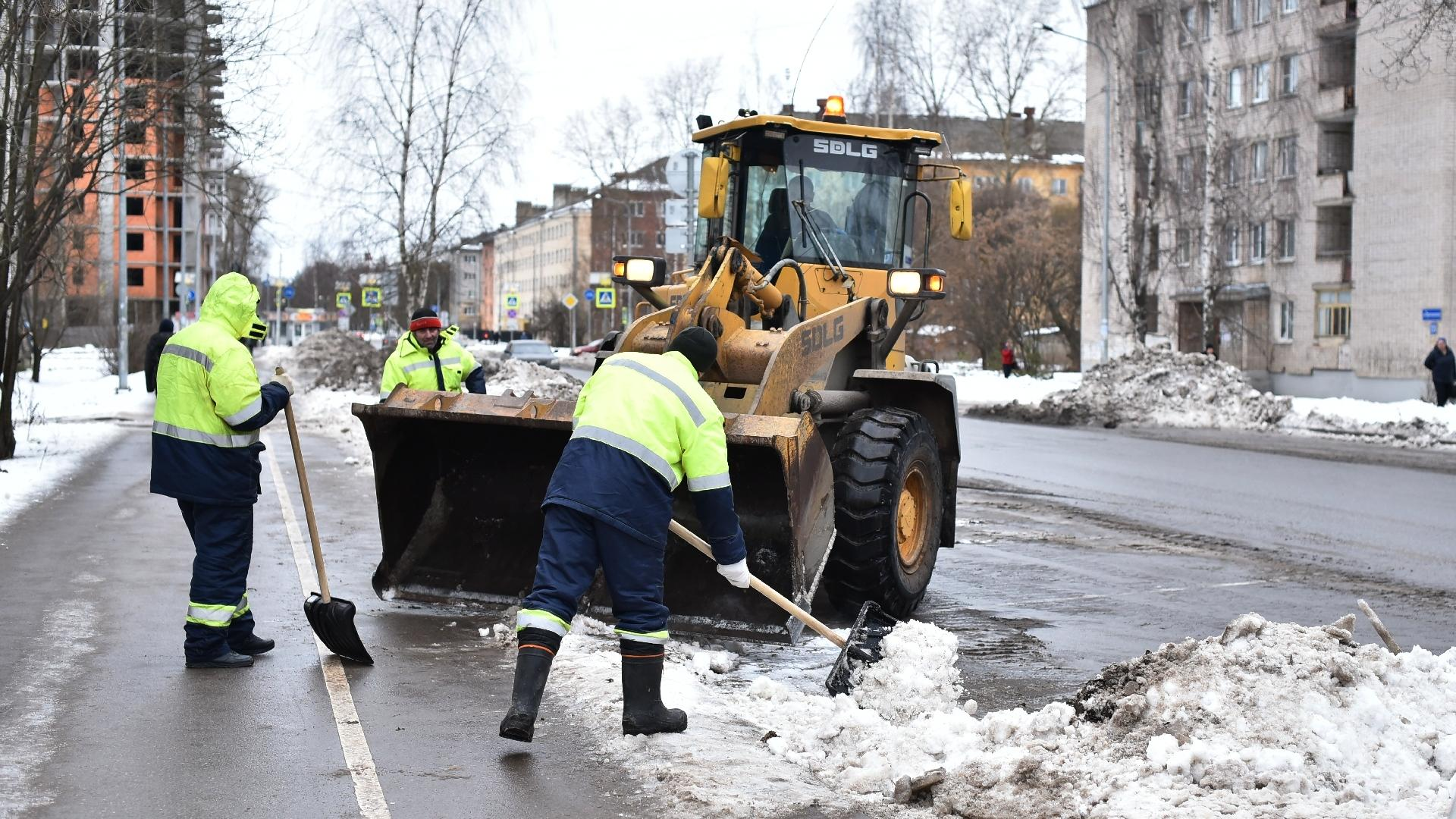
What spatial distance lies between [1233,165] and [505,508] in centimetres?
3629

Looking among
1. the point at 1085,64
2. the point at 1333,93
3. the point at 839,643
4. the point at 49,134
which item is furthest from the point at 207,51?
the point at 1085,64

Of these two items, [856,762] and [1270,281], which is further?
[1270,281]

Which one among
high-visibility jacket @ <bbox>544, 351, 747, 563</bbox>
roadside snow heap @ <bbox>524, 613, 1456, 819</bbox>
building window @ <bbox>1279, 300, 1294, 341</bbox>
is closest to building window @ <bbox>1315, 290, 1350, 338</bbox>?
building window @ <bbox>1279, 300, 1294, 341</bbox>

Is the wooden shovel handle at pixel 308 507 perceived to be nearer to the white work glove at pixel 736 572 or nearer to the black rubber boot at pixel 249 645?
the black rubber boot at pixel 249 645

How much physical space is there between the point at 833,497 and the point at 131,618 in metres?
3.79

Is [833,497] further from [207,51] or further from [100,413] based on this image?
[100,413]

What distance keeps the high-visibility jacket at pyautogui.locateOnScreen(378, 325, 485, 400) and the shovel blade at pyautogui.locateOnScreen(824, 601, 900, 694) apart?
14.3 ft

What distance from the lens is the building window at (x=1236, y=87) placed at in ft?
149

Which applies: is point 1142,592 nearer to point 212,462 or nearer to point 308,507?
point 308,507

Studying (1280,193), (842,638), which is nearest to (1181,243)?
(1280,193)

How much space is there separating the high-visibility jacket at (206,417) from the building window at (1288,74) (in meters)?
41.5

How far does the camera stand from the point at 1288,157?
43.9m

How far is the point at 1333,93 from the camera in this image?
136 feet

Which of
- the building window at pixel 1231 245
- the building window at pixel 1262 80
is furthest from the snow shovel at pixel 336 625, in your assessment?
the building window at pixel 1262 80
